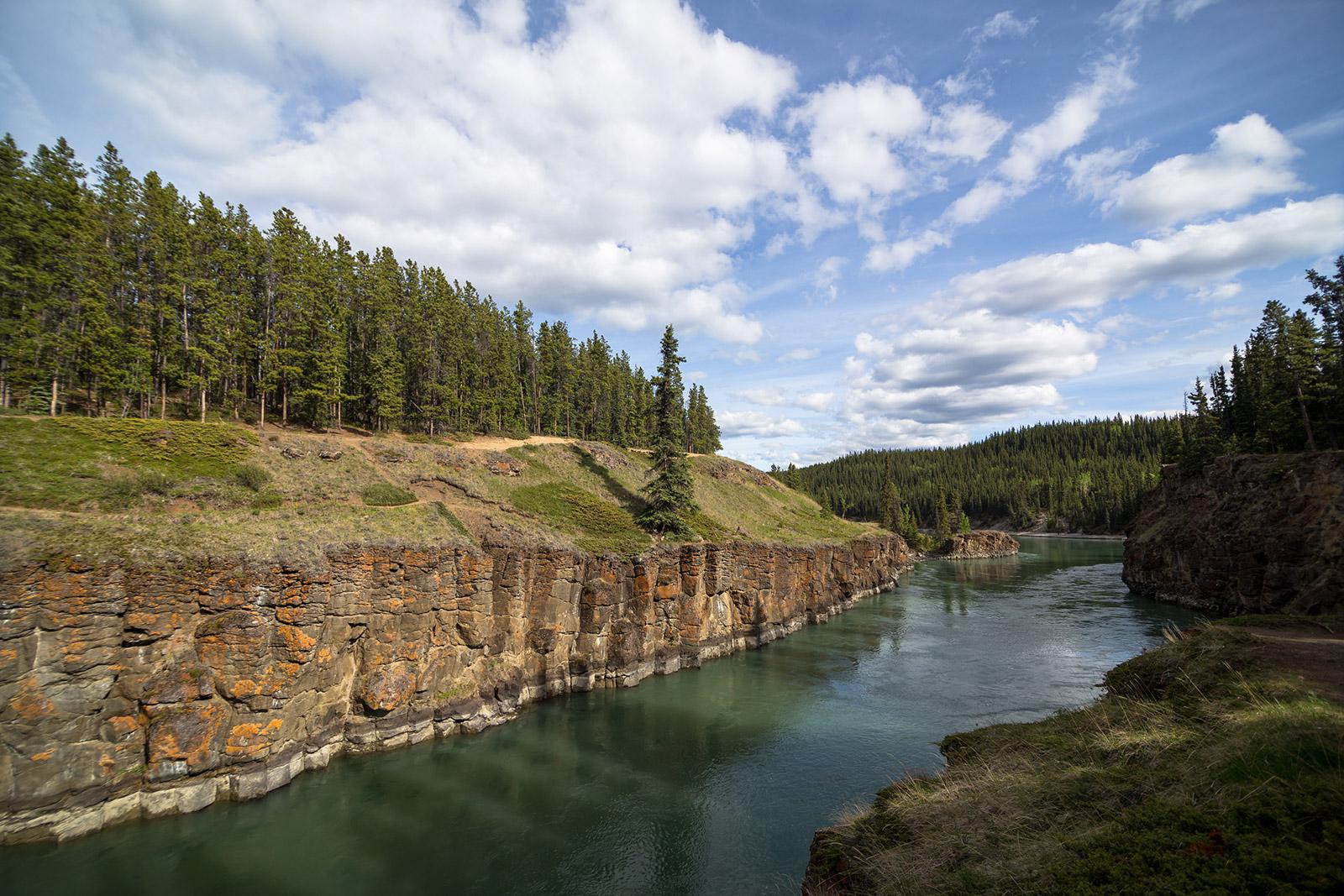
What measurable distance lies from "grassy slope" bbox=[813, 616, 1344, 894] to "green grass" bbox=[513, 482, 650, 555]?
26.5 metres

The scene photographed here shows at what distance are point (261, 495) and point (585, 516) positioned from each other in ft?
69.3

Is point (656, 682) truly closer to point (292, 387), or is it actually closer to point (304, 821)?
point (304, 821)

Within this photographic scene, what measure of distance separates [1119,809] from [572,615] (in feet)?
94.2

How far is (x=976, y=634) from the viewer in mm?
47031

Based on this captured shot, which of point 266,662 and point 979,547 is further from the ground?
point 266,662

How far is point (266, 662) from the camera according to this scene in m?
21.3

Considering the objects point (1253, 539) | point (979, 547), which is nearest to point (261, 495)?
point (1253, 539)

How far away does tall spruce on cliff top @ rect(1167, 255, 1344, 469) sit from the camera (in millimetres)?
46188

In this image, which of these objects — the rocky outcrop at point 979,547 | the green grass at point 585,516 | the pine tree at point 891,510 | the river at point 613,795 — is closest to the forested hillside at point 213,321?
the green grass at point 585,516

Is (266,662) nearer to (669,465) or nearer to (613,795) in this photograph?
(613,795)

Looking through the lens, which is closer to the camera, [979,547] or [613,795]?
[613,795]

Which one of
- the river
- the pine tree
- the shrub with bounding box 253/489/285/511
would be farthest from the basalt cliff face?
the pine tree

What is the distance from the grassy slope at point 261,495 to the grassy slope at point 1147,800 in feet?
80.6

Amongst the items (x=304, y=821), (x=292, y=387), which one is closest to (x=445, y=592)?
(x=304, y=821)
